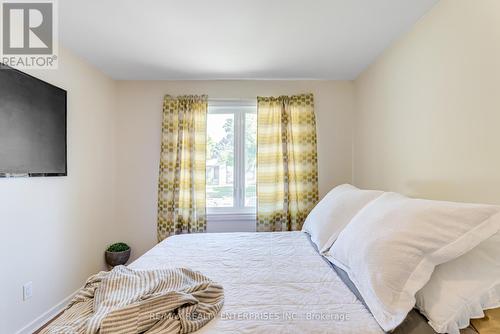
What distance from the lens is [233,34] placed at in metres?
2.15

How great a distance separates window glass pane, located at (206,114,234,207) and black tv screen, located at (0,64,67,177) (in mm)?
1463

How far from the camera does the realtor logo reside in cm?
183

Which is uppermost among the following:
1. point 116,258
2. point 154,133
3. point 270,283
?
point 154,133

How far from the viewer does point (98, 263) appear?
117 inches

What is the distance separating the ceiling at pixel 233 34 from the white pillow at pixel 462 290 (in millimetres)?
1567

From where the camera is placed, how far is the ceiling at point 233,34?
180cm

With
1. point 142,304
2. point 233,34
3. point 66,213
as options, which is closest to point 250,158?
point 233,34

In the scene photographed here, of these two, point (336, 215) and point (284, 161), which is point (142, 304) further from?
point (284, 161)

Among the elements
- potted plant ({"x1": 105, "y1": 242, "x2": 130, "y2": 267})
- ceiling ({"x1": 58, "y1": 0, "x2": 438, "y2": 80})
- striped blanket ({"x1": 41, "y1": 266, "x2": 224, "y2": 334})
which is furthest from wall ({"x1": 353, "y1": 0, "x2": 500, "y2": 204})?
potted plant ({"x1": 105, "y1": 242, "x2": 130, "y2": 267})

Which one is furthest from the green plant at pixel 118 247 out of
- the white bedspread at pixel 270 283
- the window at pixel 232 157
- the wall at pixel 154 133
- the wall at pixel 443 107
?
the wall at pixel 443 107

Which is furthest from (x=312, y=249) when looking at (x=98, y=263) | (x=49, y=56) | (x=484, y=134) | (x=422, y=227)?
(x=49, y=56)

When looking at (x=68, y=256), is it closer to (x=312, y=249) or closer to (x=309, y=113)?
(x=312, y=249)

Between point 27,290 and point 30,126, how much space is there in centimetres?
123

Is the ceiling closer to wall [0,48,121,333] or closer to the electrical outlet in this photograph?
wall [0,48,121,333]
